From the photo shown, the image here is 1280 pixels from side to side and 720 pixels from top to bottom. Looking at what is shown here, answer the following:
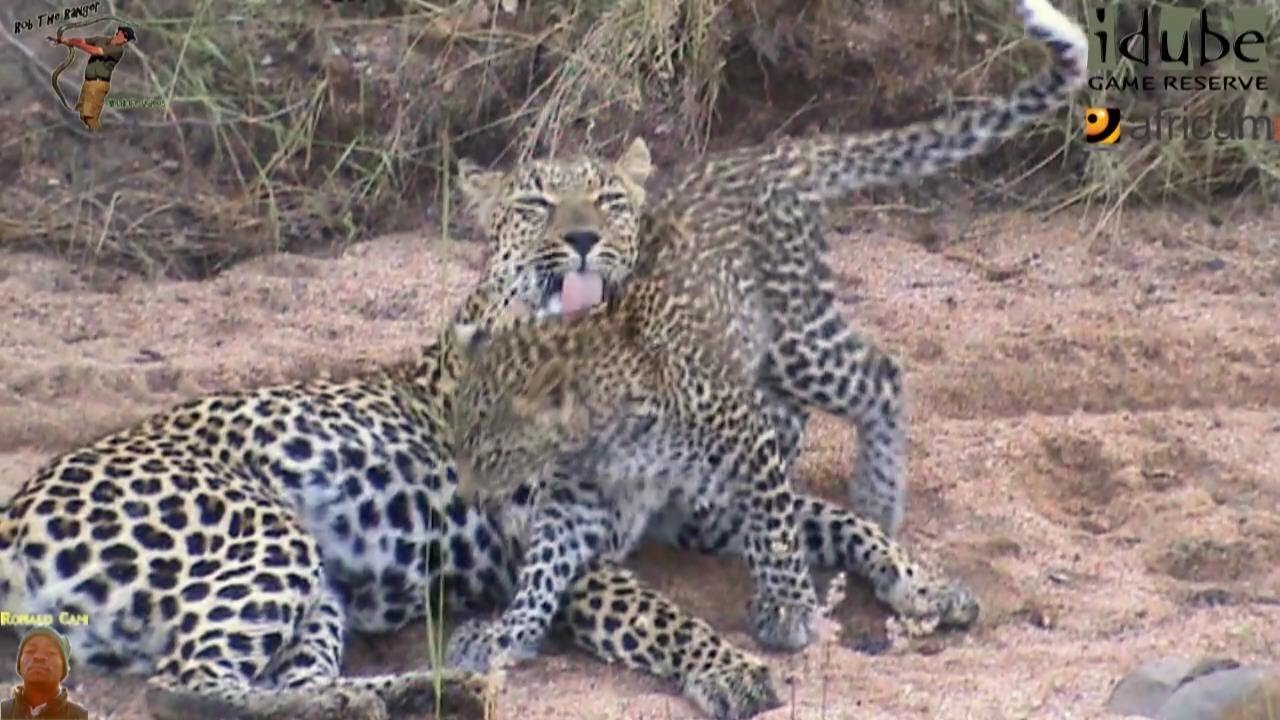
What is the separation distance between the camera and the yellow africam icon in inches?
365

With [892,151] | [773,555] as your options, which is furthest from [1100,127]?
[773,555]

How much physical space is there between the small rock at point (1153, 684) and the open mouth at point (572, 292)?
199 cm

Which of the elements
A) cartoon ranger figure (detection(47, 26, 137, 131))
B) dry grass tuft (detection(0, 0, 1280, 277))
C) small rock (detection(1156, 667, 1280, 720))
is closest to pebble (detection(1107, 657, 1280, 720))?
small rock (detection(1156, 667, 1280, 720))

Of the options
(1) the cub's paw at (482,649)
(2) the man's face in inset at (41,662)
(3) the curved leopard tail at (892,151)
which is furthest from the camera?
(3) the curved leopard tail at (892,151)

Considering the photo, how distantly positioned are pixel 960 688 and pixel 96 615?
226cm

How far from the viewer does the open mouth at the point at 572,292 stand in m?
7.00

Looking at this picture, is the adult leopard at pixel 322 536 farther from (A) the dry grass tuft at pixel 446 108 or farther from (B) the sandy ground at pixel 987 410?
(A) the dry grass tuft at pixel 446 108

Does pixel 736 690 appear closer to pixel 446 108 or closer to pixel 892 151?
pixel 892 151

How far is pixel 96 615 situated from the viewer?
6.12 meters

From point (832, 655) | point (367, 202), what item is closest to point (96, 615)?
point (832, 655)

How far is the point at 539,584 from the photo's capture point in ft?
22.0

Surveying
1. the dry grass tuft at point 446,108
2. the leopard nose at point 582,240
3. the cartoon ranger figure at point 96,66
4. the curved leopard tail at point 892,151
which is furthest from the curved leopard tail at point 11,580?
the cartoon ranger figure at point 96,66

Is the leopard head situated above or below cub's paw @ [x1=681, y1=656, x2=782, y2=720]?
above

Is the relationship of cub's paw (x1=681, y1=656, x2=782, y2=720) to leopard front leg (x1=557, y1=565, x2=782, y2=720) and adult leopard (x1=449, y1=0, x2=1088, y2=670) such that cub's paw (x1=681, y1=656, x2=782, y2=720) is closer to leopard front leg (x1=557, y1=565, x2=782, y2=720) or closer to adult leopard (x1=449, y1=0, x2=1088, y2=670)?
leopard front leg (x1=557, y1=565, x2=782, y2=720)
